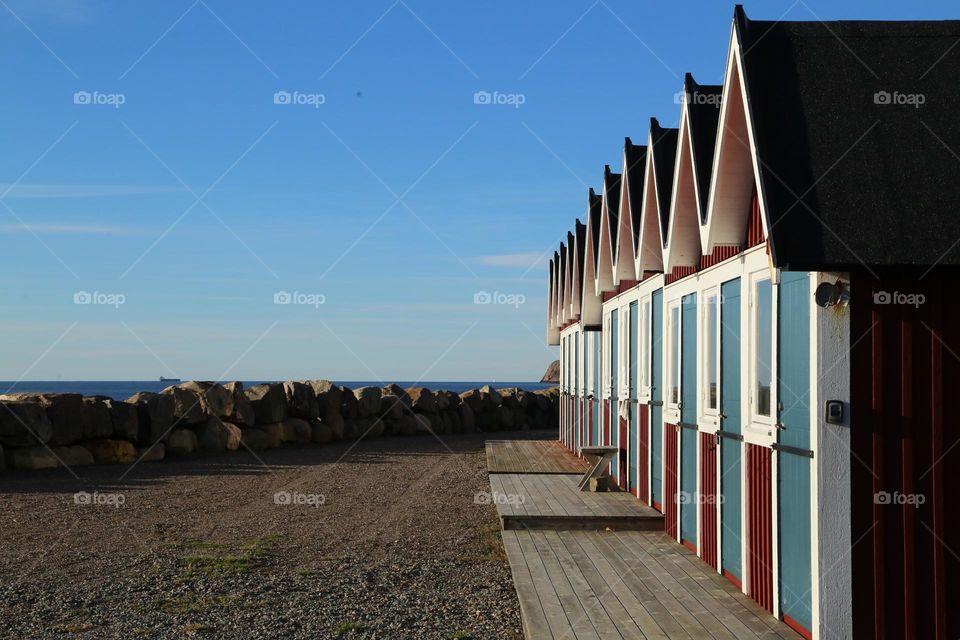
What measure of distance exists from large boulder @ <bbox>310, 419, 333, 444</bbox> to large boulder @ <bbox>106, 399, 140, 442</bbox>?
19.7 feet

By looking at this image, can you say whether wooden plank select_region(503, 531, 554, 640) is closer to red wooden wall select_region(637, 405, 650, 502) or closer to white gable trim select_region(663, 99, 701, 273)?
red wooden wall select_region(637, 405, 650, 502)

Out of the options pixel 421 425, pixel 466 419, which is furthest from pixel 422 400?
pixel 466 419

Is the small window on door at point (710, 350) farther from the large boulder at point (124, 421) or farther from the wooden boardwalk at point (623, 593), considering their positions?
the large boulder at point (124, 421)

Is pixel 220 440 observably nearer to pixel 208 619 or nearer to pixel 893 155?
pixel 208 619

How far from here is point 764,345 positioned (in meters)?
7.44

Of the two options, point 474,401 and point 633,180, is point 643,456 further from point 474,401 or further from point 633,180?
point 474,401

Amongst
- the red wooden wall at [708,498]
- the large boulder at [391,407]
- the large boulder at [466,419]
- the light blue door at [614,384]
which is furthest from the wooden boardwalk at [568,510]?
the large boulder at [466,419]

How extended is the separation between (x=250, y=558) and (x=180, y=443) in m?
11.8

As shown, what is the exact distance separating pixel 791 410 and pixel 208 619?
435cm

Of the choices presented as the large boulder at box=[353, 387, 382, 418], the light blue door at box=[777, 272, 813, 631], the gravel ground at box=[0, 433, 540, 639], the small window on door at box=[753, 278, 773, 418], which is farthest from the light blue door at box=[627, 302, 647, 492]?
the large boulder at box=[353, 387, 382, 418]

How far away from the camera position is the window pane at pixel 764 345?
729cm

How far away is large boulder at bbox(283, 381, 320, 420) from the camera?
25.8m

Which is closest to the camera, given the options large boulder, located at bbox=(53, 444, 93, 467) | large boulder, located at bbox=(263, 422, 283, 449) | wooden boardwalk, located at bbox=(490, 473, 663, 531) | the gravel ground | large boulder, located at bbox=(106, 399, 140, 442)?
the gravel ground

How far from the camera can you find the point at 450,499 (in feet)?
50.4
